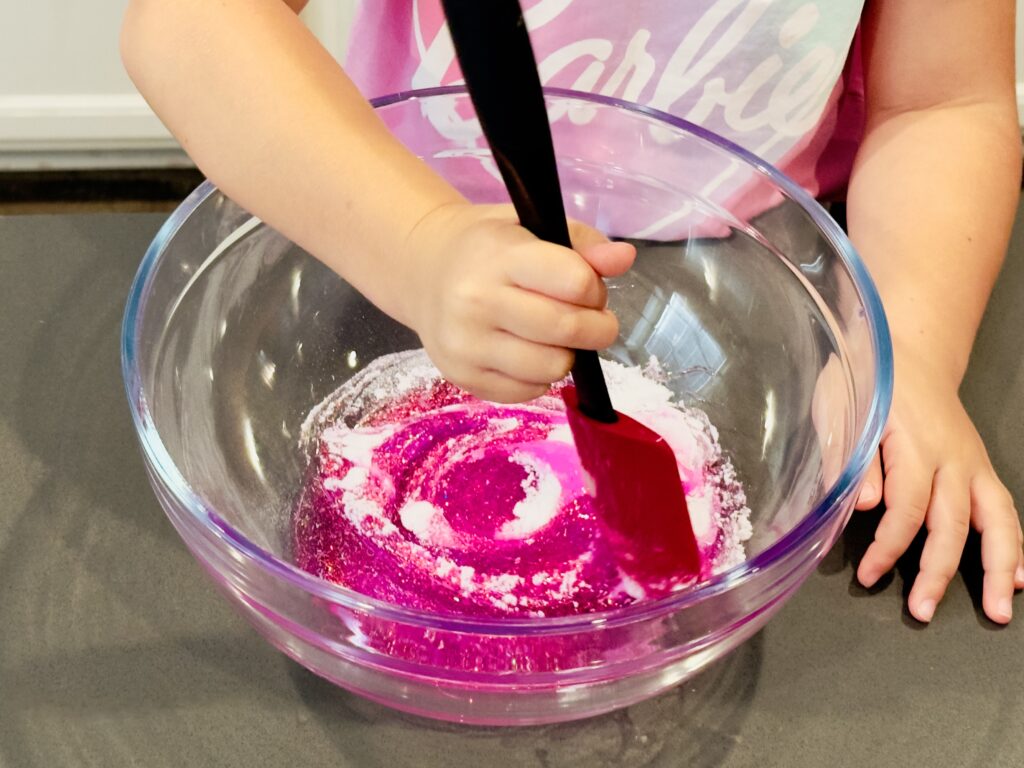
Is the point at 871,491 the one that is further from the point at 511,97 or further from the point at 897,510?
the point at 511,97

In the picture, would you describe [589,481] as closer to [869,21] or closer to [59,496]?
[59,496]

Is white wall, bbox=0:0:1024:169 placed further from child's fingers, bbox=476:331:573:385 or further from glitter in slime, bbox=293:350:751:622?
child's fingers, bbox=476:331:573:385

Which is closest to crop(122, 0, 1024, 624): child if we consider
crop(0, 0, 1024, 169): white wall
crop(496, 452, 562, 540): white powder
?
crop(496, 452, 562, 540): white powder

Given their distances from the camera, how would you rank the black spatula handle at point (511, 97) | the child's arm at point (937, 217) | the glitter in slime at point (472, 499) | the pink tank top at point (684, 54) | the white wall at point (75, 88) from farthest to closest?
the white wall at point (75, 88) < the pink tank top at point (684, 54) < the child's arm at point (937, 217) < the glitter in slime at point (472, 499) < the black spatula handle at point (511, 97)

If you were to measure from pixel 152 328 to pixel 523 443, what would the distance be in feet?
0.76

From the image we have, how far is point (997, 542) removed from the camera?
24.4 inches

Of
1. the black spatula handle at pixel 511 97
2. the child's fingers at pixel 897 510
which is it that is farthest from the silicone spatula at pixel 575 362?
the child's fingers at pixel 897 510

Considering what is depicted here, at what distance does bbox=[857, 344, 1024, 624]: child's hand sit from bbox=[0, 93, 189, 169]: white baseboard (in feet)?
3.12

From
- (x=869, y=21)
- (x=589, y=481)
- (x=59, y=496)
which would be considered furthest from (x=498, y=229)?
(x=869, y=21)

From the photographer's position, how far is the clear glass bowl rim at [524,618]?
0.41 metres

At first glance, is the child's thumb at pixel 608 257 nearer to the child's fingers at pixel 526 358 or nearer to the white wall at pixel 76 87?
the child's fingers at pixel 526 358

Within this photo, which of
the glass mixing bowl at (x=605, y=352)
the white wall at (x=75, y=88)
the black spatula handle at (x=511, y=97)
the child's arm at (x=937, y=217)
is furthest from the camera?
the white wall at (x=75, y=88)

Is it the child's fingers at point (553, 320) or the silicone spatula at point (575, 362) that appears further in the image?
the child's fingers at point (553, 320)

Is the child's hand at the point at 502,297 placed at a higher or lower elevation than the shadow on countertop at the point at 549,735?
higher
